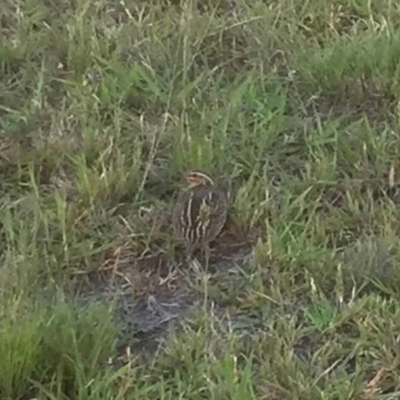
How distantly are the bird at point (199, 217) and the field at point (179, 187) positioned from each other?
0.22ft

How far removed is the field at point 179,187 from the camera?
129 inches

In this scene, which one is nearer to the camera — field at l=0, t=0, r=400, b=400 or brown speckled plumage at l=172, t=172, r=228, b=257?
field at l=0, t=0, r=400, b=400

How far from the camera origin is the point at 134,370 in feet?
10.8

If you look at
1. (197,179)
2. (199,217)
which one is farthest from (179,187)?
(199,217)

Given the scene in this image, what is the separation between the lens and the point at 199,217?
377cm

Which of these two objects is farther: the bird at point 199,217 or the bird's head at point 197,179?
the bird's head at point 197,179

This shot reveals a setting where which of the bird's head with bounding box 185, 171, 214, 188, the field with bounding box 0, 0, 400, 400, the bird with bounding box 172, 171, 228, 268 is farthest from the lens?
the bird's head with bounding box 185, 171, 214, 188

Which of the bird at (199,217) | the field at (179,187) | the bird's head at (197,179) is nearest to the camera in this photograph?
the field at (179,187)

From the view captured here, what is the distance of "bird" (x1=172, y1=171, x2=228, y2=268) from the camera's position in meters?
3.77

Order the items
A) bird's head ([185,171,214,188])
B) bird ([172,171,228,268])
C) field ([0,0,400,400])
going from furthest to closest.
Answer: bird's head ([185,171,214,188]) → bird ([172,171,228,268]) → field ([0,0,400,400])

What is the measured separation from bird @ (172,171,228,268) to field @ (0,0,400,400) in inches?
2.6

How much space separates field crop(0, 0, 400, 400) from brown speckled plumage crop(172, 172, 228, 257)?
3.0 inches

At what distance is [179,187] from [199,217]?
387mm

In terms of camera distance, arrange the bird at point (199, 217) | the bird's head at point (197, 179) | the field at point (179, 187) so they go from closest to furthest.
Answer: the field at point (179, 187)
the bird at point (199, 217)
the bird's head at point (197, 179)
